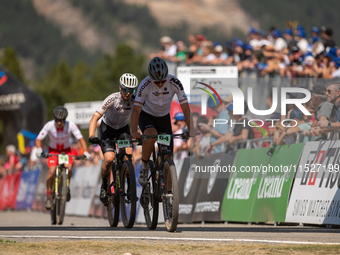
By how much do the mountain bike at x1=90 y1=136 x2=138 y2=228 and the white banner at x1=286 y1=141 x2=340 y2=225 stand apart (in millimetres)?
2716

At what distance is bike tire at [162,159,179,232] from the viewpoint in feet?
28.8

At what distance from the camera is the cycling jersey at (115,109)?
34.3 feet

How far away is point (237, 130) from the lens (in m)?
12.4

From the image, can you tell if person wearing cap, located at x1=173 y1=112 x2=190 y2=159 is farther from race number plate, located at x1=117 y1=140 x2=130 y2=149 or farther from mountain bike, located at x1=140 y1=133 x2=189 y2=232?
mountain bike, located at x1=140 y1=133 x2=189 y2=232

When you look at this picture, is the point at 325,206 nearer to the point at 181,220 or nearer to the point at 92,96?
the point at 181,220

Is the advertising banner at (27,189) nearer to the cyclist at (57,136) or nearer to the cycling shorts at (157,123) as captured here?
the cyclist at (57,136)

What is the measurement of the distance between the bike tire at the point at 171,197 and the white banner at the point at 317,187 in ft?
8.49

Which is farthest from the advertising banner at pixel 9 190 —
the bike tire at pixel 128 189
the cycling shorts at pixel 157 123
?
the cycling shorts at pixel 157 123

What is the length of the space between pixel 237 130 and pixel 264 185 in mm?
1292

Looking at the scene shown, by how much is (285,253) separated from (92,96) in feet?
281

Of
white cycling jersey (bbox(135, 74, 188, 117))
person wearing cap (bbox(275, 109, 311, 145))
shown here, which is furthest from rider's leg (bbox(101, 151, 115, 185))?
person wearing cap (bbox(275, 109, 311, 145))

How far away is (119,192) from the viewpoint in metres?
10.4

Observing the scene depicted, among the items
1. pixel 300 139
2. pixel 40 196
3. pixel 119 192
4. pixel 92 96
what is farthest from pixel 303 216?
pixel 92 96

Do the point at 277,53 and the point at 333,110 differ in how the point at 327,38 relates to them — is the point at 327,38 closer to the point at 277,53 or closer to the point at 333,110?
the point at 277,53
